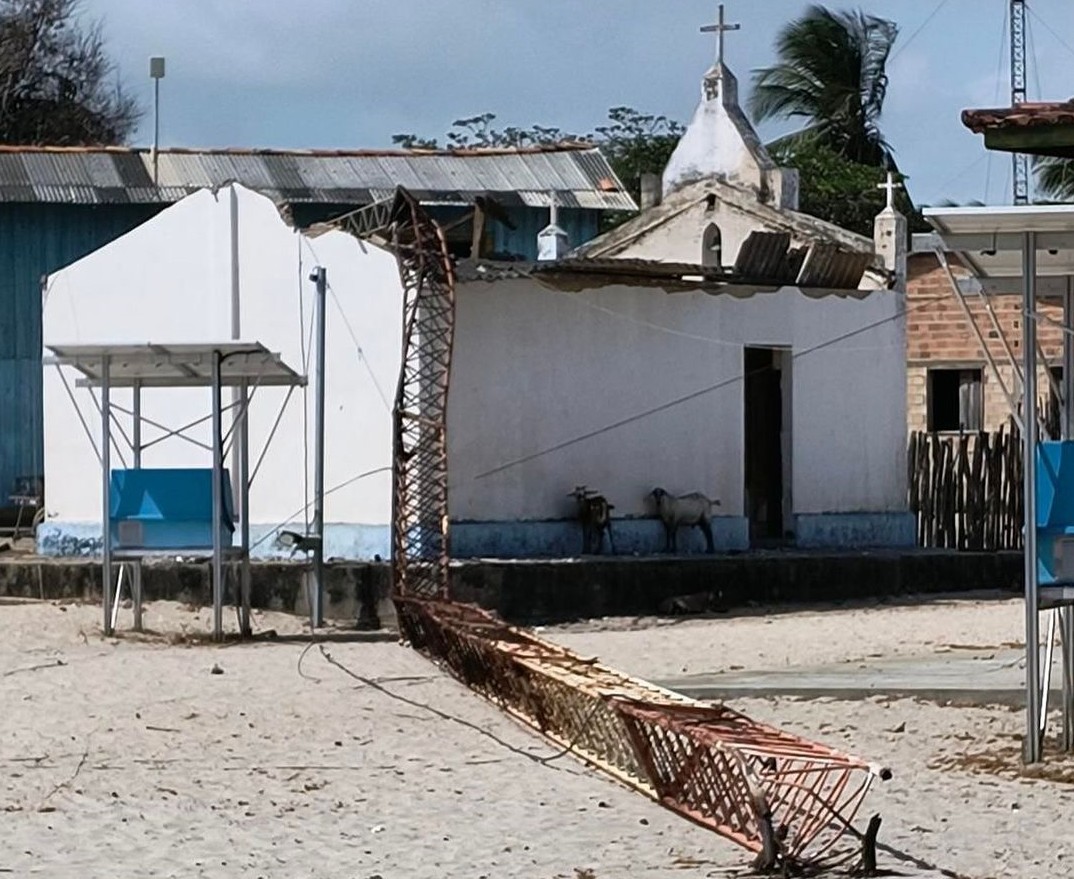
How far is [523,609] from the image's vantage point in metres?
22.0

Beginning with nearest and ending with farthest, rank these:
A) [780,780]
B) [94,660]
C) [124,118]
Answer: [780,780]
[94,660]
[124,118]

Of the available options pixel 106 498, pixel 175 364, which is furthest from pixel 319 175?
pixel 106 498

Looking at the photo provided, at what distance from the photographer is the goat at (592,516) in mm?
23391

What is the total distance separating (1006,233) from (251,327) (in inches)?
527

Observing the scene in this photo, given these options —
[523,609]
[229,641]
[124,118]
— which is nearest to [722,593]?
[523,609]

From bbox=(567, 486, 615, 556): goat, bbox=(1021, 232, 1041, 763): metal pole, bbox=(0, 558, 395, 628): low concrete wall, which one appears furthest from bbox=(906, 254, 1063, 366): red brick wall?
bbox=(1021, 232, 1041, 763): metal pole

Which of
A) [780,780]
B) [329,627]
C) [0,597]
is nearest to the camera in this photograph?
[780,780]

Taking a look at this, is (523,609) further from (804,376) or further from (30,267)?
(30,267)

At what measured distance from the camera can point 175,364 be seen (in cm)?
1969

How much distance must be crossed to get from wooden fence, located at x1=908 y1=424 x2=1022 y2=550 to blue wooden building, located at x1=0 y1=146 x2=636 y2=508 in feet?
20.6

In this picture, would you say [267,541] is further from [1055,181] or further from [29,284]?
[1055,181]

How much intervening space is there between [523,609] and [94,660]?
17.8 ft

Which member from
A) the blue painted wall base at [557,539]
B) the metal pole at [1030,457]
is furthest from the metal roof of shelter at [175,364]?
the metal pole at [1030,457]

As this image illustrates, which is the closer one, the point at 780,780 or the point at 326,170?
the point at 780,780
